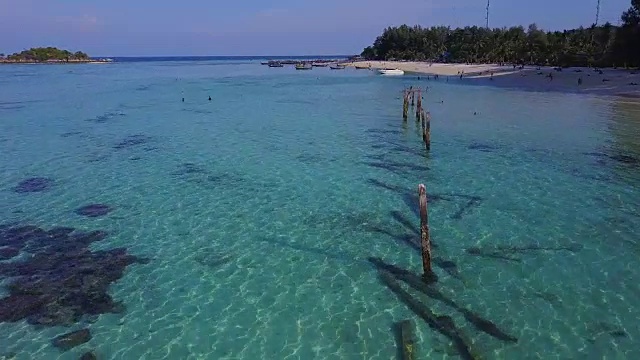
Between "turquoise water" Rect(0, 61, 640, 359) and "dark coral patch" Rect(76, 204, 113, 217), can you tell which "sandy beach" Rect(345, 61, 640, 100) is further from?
"dark coral patch" Rect(76, 204, 113, 217)

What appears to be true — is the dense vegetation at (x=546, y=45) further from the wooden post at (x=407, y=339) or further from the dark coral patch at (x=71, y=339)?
the dark coral patch at (x=71, y=339)

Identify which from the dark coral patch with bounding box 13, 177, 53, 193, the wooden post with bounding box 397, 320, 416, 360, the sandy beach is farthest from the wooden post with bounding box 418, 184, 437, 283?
the sandy beach

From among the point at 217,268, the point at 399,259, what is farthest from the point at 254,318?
the point at 399,259

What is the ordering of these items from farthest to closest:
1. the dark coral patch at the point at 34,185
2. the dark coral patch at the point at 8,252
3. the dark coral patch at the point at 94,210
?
the dark coral patch at the point at 34,185 → the dark coral patch at the point at 94,210 → the dark coral patch at the point at 8,252

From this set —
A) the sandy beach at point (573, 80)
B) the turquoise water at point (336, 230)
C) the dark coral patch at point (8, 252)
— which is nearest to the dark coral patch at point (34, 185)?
the turquoise water at point (336, 230)

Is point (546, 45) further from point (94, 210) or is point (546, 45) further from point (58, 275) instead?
point (58, 275)

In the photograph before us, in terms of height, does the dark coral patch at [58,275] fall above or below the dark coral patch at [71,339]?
above

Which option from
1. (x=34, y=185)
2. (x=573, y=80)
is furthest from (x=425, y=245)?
(x=573, y=80)

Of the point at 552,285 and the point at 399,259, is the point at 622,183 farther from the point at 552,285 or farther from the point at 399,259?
the point at 399,259
